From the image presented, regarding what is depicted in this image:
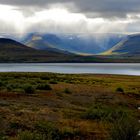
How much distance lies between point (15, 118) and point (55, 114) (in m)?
4.58

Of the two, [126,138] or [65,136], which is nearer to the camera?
[126,138]

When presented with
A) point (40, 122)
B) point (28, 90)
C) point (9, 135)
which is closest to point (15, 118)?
point (40, 122)

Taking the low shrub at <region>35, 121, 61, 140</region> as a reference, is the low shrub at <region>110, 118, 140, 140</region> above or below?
above

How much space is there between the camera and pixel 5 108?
2861cm

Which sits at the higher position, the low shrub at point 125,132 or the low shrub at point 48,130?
the low shrub at point 125,132

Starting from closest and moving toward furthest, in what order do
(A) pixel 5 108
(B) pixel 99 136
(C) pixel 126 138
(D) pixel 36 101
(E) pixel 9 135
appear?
(C) pixel 126 138
(E) pixel 9 135
(B) pixel 99 136
(A) pixel 5 108
(D) pixel 36 101

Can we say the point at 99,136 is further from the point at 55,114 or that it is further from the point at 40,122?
the point at 55,114

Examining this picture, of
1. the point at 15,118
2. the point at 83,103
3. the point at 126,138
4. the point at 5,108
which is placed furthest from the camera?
the point at 83,103

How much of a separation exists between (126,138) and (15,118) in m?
8.90

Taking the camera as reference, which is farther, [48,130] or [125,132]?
[48,130]

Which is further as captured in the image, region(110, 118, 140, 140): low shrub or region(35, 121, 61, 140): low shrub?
region(35, 121, 61, 140): low shrub

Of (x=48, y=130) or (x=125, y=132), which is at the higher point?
(x=125, y=132)

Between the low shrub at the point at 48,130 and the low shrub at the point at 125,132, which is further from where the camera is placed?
the low shrub at the point at 48,130

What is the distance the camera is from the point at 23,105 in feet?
103
